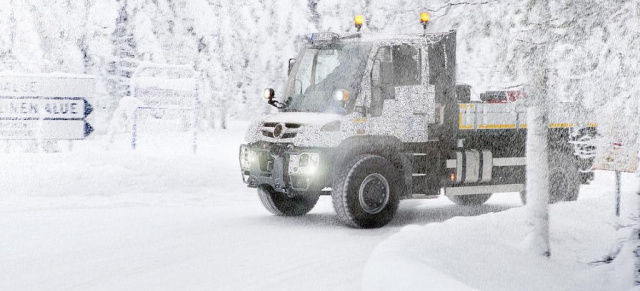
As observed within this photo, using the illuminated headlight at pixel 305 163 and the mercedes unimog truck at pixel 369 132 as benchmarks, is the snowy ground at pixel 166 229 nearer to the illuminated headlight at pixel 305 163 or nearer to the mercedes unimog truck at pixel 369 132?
the mercedes unimog truck at pixel 369 132

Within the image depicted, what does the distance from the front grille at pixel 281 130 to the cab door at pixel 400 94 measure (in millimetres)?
968

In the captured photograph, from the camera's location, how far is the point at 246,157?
1077 centimetres

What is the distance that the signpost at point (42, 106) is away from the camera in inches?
631

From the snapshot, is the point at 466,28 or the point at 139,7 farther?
the point at 139,7

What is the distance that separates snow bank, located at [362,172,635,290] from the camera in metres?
6.23

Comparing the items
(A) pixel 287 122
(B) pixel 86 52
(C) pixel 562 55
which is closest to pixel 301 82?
(A) pixel 287 122

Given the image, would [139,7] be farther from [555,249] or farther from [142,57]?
[555,249]

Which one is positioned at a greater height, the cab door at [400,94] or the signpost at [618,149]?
the cab door at [400,94]

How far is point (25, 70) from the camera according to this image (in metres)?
27.7

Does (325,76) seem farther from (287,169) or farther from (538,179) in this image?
(538,179)

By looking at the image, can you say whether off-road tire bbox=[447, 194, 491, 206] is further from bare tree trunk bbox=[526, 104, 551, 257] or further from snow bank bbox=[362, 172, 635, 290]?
bare tree trunk bbox=[526, 104, 551, 257]

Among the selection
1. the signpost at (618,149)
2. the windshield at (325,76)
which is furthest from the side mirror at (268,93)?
the signpost at (618,149)

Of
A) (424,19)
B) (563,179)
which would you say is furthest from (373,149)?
(563,179)

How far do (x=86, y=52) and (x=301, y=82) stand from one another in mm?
21626
